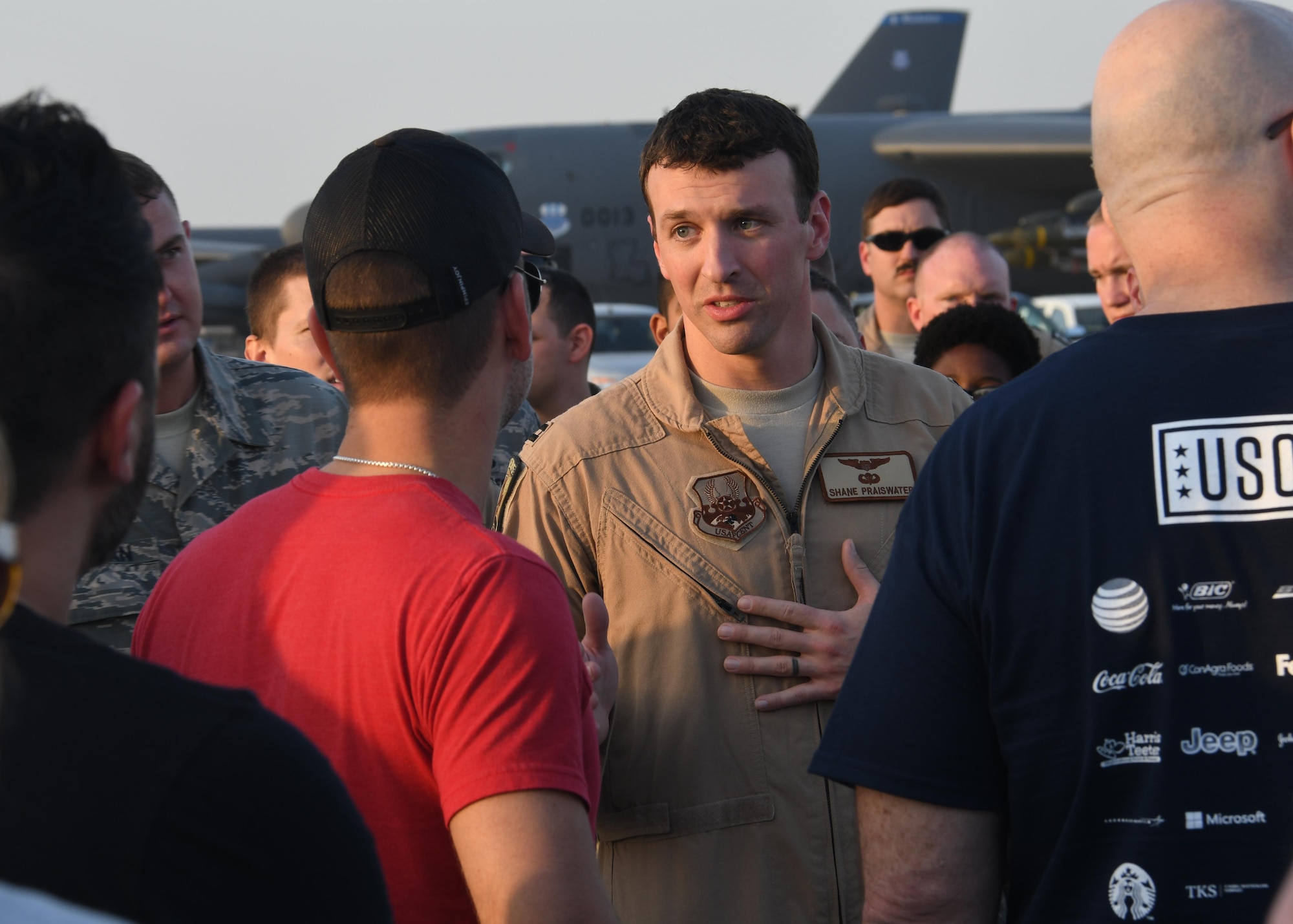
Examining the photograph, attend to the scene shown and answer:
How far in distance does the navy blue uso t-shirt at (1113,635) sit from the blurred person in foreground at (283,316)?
132 inches

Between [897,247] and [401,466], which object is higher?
[897,247]

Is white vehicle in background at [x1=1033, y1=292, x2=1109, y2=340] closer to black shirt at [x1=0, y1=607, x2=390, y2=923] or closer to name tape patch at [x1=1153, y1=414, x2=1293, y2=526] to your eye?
name tape patch at [x1=1153, y1=414, x2=1293, y2=526]

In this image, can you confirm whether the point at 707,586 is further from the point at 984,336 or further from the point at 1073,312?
the point at 1073,312

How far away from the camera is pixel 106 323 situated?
46.3 inches

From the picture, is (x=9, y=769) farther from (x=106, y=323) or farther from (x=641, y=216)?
(x=641, y=216)

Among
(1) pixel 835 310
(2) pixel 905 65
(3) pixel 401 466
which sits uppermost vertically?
(2) pixel 905 65

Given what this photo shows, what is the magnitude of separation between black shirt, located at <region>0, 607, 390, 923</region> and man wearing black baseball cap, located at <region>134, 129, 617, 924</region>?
38cm

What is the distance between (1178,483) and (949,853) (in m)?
0.56

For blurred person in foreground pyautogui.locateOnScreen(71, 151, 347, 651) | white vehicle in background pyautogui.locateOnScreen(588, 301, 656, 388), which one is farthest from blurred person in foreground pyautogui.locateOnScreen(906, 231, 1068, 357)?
white vehicle in background pyautogui.locateOnScreen(588, 301, 656, 388)

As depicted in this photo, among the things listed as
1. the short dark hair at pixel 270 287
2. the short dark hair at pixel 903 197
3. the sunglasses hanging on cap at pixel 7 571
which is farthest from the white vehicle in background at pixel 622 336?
the sunglasses hanging on cap at pixel 7 571

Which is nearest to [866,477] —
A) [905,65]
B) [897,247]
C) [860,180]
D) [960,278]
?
[960,278]

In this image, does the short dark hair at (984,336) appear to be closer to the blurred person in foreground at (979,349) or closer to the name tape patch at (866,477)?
the blurred person in foreground at (979,349)

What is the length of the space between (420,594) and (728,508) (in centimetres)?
118

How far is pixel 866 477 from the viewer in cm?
269
